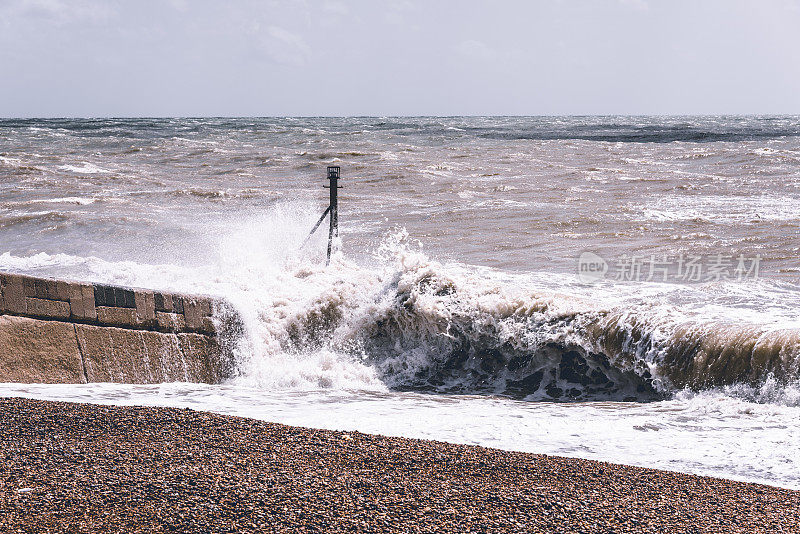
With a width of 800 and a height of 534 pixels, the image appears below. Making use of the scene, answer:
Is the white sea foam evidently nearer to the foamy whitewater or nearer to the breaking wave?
the foamy whitewater

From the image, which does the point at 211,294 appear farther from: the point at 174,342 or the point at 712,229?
the point at 712,229

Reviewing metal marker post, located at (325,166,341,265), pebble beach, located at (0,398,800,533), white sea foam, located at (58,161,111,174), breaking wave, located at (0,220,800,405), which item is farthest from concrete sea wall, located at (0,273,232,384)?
white sea foam, located at (58,161,111,174)

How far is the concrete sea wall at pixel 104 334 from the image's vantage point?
5.05 meters

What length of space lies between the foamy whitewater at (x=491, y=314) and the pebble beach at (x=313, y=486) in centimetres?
50

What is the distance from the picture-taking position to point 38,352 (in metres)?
5.13

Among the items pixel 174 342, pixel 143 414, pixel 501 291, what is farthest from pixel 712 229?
pixel 143 414

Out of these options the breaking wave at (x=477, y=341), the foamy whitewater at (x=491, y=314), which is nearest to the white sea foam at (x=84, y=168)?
the foamy whitewater at (x=491, y=314)

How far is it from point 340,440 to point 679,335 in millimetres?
3264

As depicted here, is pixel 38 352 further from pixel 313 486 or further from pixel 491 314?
pixel 491 314

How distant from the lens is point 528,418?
5.02 m

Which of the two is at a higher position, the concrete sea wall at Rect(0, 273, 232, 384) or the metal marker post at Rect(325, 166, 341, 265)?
the metal marker post at Rect(325, 166, 341, 265)

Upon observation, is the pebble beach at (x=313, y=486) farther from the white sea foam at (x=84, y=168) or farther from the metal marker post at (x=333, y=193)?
the white sea foam at (x=84, y=168)

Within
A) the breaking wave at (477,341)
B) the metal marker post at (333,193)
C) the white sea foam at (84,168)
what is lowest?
the breaking wave at (477,341)

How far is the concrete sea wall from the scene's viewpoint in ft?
16.6
